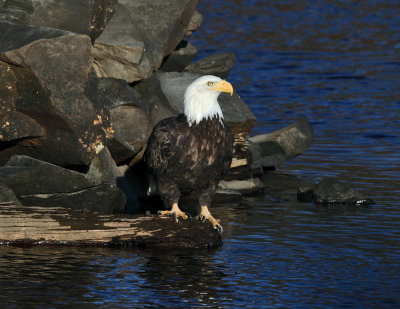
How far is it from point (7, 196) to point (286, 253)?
3190 mm

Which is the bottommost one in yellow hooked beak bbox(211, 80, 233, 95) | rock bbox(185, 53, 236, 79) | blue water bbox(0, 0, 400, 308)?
blue water bbox(0, 0, 400, 308)

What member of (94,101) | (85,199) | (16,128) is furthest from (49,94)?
(85,199)

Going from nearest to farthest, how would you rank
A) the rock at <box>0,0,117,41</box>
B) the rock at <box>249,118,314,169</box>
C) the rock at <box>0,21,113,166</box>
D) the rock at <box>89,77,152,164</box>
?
the rock at <box>0,21,113,166</box> < the rock at <box>0,0,117,41</box> < the rock at <box>89,77,152,164</box> < the rock at <box>249,118,314,169</box>

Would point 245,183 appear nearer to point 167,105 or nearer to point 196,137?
point 167,105

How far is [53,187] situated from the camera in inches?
486

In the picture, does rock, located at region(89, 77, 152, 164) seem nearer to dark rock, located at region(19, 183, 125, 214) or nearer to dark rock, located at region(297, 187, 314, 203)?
dark rock, located at region(19, 183, 125, 214)

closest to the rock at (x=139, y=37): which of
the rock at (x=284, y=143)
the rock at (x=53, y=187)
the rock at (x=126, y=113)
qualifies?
the rock at (x=126, y=113)

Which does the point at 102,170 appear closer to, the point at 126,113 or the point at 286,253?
the point at 126,113

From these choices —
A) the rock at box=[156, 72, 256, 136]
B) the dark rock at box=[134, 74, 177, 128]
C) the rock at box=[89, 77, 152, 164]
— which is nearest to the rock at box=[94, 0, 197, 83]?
the dark rock at box=[134, 74, 177, 128]

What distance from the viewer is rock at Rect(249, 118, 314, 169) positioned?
17.4 metres

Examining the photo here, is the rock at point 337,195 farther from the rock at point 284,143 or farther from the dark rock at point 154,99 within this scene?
the rock at point 284,143

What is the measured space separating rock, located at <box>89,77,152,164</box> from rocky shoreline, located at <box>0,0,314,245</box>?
2 cm

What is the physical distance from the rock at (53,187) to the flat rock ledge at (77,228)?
2.72 feet

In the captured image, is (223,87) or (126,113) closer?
(223,87)
